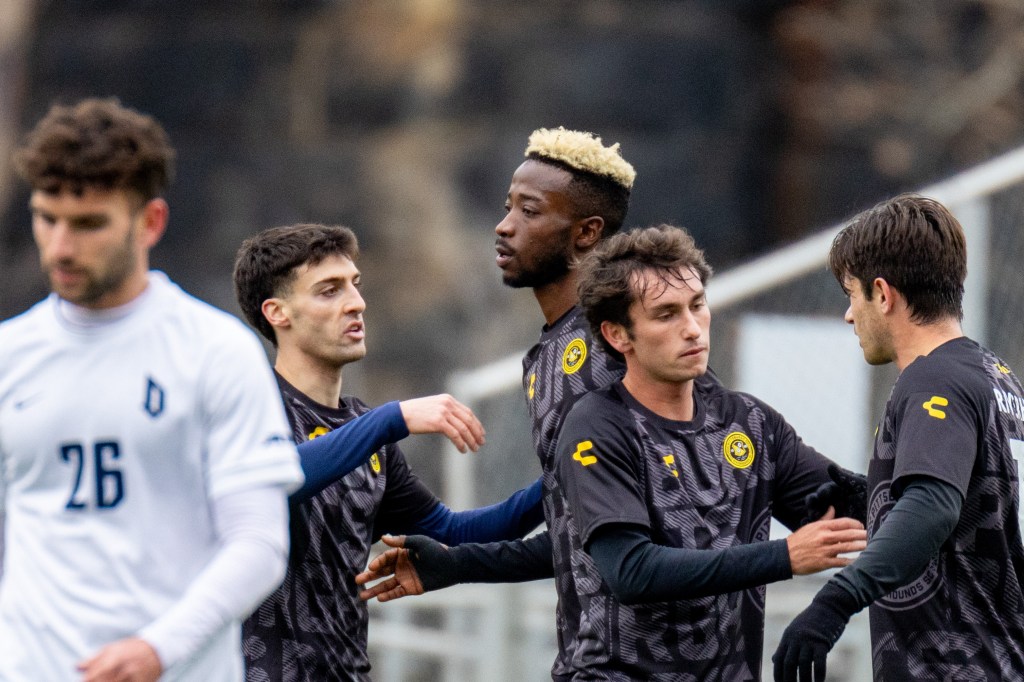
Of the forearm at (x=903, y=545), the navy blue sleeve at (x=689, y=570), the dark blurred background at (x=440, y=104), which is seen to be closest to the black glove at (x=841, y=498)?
the navy blue sleeve at (x=689, y=570)

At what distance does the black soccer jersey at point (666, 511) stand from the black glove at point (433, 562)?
0.49 m

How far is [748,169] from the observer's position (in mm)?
12883

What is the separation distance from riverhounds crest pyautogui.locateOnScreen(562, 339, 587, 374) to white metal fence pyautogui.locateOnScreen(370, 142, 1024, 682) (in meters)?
1.76

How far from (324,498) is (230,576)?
121cm

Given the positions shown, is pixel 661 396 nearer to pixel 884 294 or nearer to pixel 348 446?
pixel 884 294

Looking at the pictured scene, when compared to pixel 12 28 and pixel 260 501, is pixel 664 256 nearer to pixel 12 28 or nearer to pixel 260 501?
pixel 260 501

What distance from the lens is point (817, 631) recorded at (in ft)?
11.5

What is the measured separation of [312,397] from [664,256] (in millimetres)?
1086

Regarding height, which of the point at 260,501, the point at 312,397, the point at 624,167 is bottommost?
the point at 260,501

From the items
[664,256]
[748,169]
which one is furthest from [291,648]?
[748,169]

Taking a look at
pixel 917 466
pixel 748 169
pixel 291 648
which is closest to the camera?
pixel 917 466

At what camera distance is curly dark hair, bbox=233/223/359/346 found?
4520 mm

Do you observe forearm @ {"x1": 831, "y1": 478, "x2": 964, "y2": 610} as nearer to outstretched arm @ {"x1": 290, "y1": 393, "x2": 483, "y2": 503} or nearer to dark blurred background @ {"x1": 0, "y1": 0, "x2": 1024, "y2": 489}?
outstretched arm @ {"x1": 290, "y1": 393, "x2": 483, "y2": 503}

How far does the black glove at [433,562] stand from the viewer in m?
4.43
